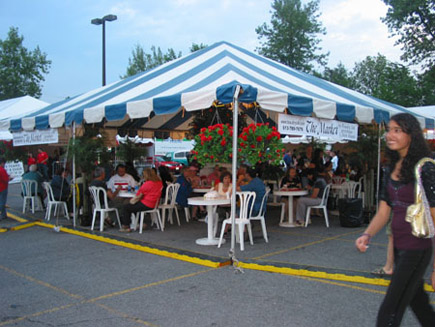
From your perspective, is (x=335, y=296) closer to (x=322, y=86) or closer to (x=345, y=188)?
(x=322, y=86)

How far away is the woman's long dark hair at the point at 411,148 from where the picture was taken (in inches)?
106

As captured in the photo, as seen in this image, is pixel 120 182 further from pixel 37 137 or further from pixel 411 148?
pixel 411 148

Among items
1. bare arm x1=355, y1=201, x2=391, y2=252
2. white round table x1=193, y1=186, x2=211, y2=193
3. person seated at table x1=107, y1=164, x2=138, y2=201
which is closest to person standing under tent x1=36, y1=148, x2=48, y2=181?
person seated at table x1=107, y1=164, x2=138, y2=201

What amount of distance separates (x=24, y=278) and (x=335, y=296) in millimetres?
3955

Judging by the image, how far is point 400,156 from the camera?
283cm

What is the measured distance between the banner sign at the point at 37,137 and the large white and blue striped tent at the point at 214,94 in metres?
0.18

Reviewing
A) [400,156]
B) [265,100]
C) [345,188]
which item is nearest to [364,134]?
[345,188]

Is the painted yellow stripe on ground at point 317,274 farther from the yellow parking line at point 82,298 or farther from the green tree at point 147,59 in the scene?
the green tree at point 147,59

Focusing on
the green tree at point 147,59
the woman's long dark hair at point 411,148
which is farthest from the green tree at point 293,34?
Result: the woman's long dark hair at point 411,148

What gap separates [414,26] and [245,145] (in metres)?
26.3

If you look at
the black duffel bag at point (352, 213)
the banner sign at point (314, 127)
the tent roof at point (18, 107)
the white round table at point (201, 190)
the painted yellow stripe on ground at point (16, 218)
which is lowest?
the painted yellow stripe on ground at point (16, 218)

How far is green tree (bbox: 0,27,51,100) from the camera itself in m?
43.7

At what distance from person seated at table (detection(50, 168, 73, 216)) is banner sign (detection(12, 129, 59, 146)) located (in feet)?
2.94

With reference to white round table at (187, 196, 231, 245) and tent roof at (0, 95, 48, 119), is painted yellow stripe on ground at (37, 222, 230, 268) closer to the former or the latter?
white round table at (187, 196, 231, 245)
